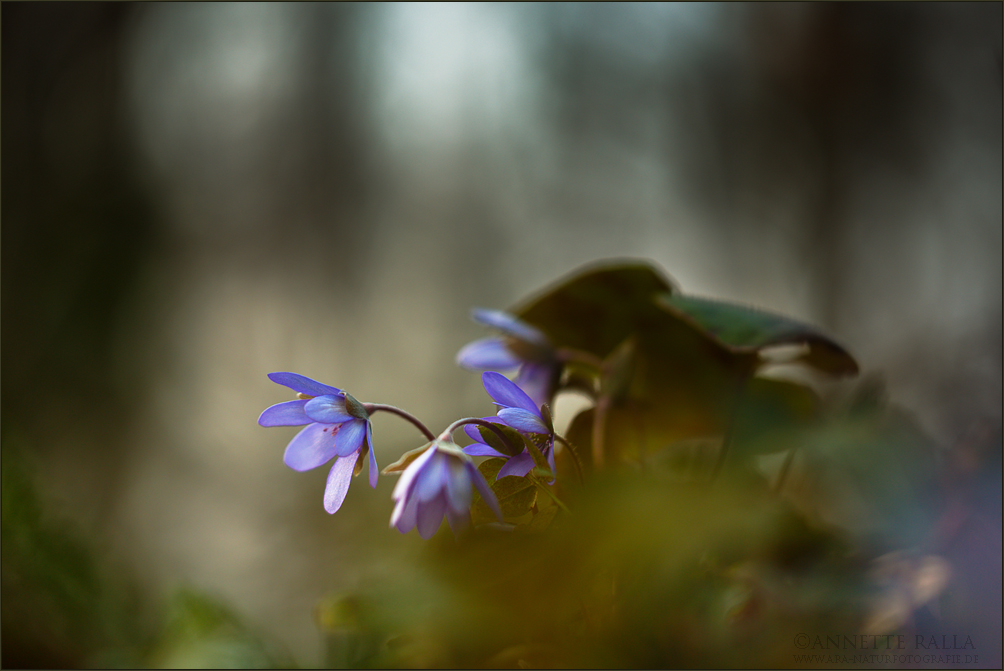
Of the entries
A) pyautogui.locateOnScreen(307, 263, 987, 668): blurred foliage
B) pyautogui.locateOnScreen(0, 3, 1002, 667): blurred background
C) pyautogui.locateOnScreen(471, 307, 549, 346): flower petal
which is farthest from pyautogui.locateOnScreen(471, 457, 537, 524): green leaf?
pyautogui.locateOnScreen(0, 3, 1002, 667): blurred background

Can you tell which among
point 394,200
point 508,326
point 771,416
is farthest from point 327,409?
point 394,200

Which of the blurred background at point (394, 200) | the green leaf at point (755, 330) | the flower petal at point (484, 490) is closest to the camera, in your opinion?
the flower petal at point (484, 490)

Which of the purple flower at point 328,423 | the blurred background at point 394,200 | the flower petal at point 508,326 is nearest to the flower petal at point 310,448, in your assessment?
the purple flower at point 328,423

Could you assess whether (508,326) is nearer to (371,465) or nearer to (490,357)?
(490,357)

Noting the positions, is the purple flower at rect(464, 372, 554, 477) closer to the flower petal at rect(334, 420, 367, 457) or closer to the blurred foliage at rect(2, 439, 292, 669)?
the flower petal at rect(334, 420, 367, 457)

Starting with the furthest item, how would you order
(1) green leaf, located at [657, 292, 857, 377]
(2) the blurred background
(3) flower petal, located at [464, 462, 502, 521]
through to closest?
(2) the blurred background → (1) green leaf, located at [657, 292, 857, 377] → (3) flower petal, located at [464, 462, 502, 521]

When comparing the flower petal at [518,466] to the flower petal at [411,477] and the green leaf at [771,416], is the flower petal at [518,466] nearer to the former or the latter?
the flower petal at [411,477]
